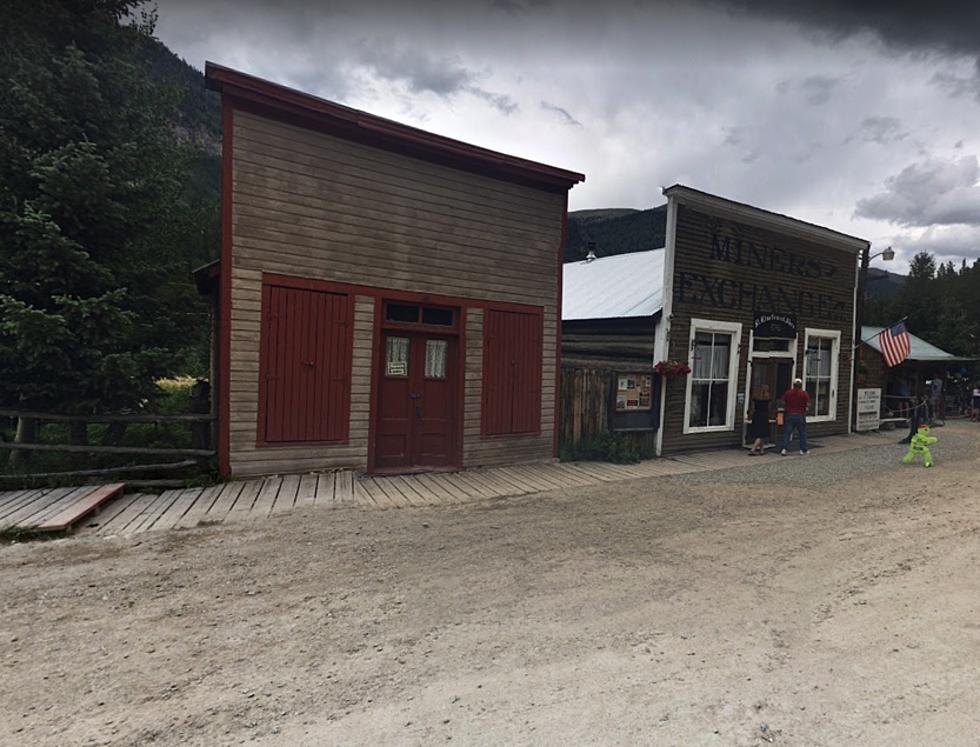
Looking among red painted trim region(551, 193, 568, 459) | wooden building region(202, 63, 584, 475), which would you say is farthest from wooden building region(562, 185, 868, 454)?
wooden building region(202, 63, 584, 475)

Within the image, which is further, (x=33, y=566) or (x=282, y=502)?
(x=282, y=502)

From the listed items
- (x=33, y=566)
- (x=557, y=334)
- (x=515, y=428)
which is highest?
(x=557, y=334)

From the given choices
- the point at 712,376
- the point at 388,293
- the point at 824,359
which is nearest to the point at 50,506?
the point at 388,293

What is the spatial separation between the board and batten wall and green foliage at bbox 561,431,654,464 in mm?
659

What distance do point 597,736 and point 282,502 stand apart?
15.6ft

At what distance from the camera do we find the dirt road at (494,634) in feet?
8.31

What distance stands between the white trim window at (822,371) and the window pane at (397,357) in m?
10.4

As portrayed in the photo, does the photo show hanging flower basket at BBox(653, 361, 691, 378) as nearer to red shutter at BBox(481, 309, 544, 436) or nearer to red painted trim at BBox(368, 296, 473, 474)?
red shutter at BBox(481, 309, 544, 436)

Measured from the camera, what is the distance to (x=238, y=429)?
6926 millimetres

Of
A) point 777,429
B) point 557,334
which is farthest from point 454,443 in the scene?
point 777,429

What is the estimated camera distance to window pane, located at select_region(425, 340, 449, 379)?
8.34 m

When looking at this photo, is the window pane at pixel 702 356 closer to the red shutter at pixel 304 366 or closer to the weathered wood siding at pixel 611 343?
the weathered wood siding at pixel 611 343

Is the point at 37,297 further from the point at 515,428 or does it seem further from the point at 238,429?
the point at 515,428

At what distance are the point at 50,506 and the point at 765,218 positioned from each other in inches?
530
